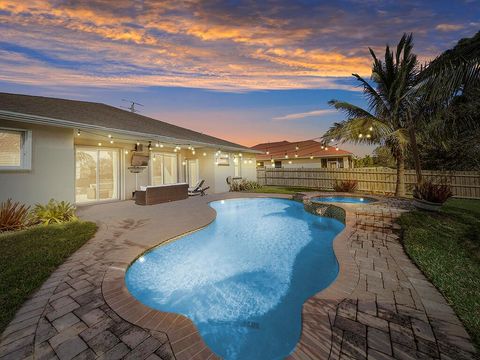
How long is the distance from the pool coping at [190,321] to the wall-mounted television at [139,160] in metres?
10.0

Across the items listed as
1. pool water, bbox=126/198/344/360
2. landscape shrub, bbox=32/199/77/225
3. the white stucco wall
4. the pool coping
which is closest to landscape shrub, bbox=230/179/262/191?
pool water, bbox=126/198/344/360

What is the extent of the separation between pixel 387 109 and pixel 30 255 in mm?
16361

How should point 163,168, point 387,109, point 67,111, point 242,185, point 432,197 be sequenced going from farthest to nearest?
1. point 242,185
2. point 163,168
3. point 387,109
4. point 67,111
5. point 432,197

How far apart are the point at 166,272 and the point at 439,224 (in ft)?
28.0

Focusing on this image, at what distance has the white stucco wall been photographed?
7.30 m

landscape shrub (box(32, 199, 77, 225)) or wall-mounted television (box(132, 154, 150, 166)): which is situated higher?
wall-mounted television (box(132, 154, 150, 166))

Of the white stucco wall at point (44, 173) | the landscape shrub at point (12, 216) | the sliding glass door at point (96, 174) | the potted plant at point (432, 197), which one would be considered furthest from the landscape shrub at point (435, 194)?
the sliding glass door at point (96, 174)

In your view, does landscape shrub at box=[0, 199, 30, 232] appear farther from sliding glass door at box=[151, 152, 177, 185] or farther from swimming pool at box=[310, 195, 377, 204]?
swimming pool at box=[310, 195, 377, 204]

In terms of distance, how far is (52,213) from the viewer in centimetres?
755

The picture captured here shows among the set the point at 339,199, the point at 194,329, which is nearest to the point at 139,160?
the point at 194,329

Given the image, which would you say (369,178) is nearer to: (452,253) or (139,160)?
(452,253)

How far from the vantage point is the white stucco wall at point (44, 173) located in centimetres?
730

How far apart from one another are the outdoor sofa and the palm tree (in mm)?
10082

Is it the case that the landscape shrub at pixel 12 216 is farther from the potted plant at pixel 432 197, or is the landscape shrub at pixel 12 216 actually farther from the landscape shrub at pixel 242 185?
the potted plant at pixel 432 197
